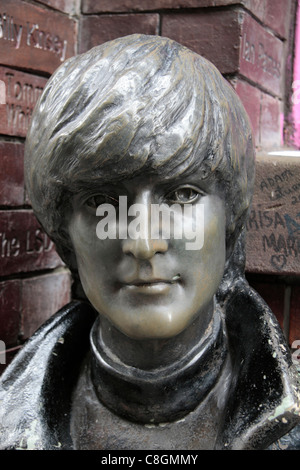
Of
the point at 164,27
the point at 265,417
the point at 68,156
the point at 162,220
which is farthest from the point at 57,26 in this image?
the point at 265,417

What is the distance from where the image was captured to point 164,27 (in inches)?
64.9

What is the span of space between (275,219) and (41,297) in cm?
79

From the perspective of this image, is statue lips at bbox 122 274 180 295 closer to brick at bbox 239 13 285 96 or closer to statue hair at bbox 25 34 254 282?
statue hair at bbox 25 34 254 282

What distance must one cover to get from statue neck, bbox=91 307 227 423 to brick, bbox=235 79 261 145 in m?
0.74

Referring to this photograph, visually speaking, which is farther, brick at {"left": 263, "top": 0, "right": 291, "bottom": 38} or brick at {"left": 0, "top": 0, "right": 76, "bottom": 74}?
brick at {"left": 263, "top": 0, "right": 291, "bottom": 38}

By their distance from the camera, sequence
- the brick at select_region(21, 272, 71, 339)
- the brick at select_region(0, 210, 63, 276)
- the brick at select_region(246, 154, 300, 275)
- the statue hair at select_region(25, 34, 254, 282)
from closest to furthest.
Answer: the statue hair at select_region(25, 34, 254, 282)
the brick at select_region(246, 154, 300, 275)
the brick at select_region(0, 210, 63, 276)
the brick at select_region(21, 272, 71, 339)

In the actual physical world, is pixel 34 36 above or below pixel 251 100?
above

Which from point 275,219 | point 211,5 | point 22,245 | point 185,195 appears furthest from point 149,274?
point 211,5

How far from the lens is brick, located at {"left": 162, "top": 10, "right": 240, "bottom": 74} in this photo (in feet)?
5.10

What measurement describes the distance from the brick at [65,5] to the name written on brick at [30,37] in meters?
0.09

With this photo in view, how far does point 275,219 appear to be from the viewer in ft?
5.11

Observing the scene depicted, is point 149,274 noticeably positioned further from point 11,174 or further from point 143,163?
point 11,174

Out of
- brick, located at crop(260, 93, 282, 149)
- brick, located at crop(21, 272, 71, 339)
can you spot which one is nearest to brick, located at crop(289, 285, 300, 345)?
brick, located at crop(260, 93, 282, 149)

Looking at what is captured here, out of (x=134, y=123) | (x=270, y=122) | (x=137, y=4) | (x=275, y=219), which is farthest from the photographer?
(x=270, y=122)
